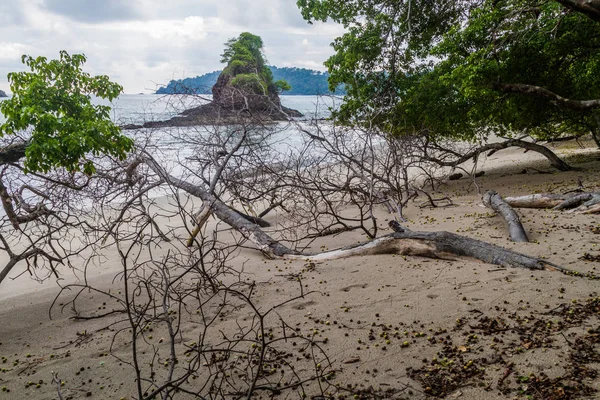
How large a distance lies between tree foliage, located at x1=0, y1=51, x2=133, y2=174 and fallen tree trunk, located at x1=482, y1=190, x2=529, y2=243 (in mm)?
5941

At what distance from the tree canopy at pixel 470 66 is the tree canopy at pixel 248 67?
234 centimetres

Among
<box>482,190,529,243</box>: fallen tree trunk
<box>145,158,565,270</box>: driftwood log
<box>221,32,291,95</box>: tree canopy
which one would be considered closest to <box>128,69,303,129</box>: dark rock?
<box>221,32,291,95</box>: tree canopy

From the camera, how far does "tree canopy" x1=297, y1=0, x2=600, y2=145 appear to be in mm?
9938

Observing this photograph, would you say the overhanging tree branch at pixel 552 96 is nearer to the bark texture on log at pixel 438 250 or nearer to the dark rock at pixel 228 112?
the bark texture on log at pixel 438 250

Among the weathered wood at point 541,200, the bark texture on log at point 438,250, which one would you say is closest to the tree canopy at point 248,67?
the bark texture on log at point 438,250

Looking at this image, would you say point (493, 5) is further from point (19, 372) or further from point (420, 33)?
point (19, 372)

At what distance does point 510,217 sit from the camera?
22.6ft

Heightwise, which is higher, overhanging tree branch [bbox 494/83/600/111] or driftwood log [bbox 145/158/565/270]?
overhanging tree branch [bbox 494/83/600/111]

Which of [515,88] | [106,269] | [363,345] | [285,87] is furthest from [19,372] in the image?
[515,88]

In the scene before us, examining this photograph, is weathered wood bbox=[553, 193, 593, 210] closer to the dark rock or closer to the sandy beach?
the sandy beach

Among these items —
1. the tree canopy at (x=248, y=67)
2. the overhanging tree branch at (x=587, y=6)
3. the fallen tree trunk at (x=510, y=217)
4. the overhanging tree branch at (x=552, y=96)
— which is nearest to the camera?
the overhanging tree branch at (x=587, y=6)

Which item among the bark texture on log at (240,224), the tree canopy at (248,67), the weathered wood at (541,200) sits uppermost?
the tree canopy at (248,67)

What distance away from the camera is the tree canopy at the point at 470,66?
994 cm

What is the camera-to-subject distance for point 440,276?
16.9 ft
